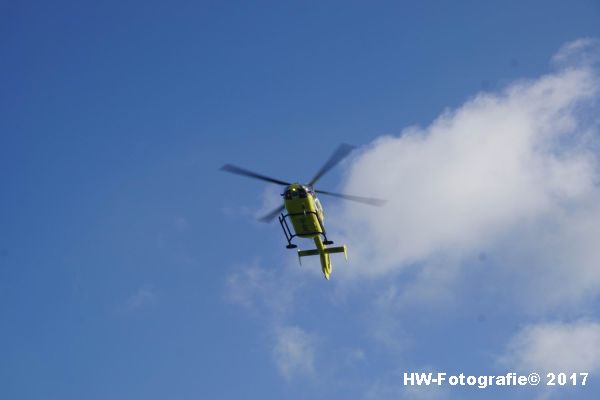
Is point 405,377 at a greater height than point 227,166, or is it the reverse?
point 227,166

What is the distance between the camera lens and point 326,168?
216 ft

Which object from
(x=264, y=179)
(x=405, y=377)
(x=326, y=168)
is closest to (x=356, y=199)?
(x=326, y=168)

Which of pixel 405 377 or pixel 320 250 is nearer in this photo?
pixel 405 377

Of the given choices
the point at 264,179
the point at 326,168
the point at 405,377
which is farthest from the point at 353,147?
the point at 405,377

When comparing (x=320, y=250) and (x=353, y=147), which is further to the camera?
(x=320, y=250)

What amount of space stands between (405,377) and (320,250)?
44.9 feet

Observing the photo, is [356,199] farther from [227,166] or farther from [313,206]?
[227,166]

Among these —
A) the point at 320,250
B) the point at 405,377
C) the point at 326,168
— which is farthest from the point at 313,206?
the point at 405,377

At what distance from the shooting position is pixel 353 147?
6569cm

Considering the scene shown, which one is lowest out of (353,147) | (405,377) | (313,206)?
(405,377)

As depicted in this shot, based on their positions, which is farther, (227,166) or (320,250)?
(320,250)

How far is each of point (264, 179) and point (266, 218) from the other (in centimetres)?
389

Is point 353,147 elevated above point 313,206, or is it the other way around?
point 353,147

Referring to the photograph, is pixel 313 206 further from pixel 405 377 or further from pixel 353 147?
pixel 405 377
